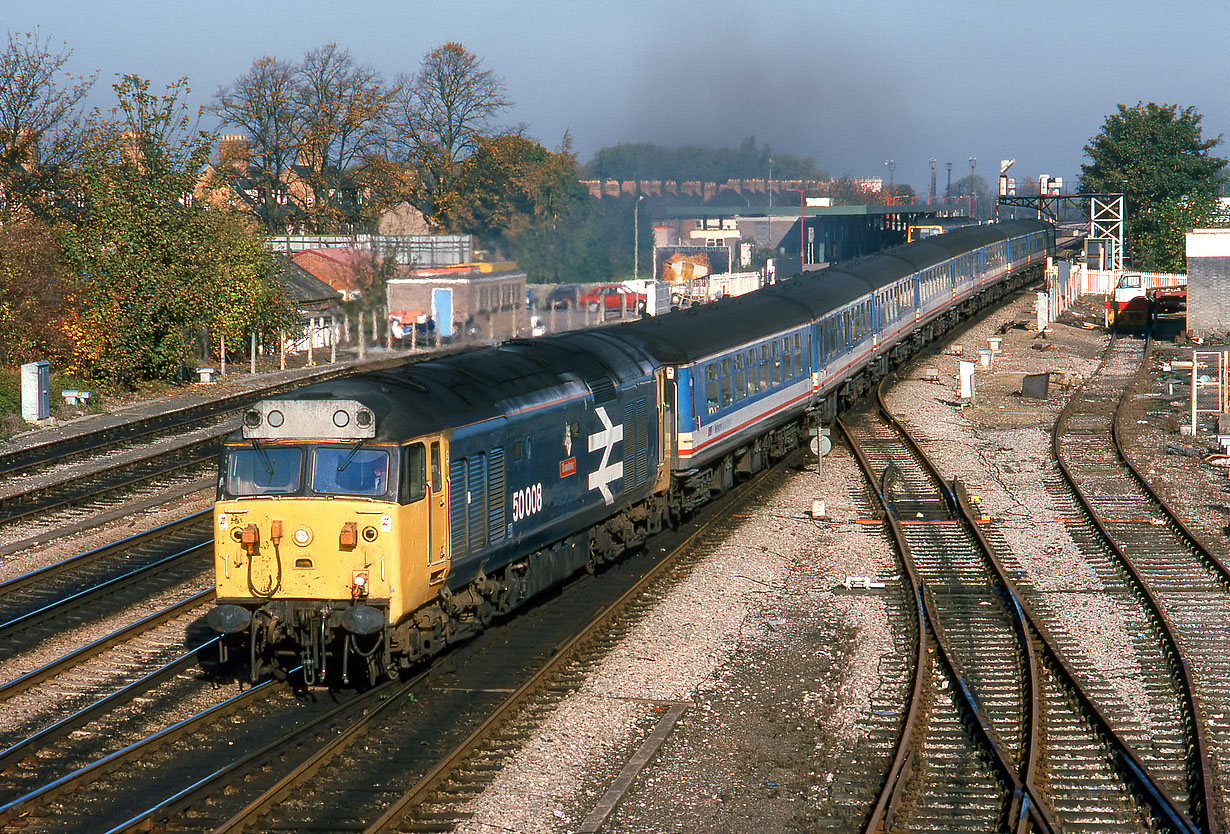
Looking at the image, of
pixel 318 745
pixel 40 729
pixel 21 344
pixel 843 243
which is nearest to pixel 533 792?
pixel 318 745

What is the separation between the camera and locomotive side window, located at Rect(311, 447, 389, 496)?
12.5 m

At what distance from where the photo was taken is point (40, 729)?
13188 mm

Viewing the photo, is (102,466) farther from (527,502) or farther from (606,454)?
(527,502)

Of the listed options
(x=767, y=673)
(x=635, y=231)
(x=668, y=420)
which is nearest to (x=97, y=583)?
(x=668, y=420)

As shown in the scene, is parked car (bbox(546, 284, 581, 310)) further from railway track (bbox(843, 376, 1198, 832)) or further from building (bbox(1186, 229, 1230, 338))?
building (bbox(1186, 229, 1230, 338))

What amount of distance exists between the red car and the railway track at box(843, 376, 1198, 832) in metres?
21.6

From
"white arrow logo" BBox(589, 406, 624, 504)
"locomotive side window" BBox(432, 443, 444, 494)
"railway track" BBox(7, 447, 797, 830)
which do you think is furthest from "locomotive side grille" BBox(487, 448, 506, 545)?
"white arrow logo" BBox(589, 406, 624, 504)

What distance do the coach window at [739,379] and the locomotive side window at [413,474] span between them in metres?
10.8

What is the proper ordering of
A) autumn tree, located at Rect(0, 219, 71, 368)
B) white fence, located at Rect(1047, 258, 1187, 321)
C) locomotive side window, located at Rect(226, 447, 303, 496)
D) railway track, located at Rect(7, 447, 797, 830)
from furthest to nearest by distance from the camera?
1. white fence, located at Rect(1047, 258, 1187, 321)
2. autumn tree, located at Rect(0, 219, 71, 368)
3. locomotive side window, located at Rect(226, 447, 303, 496)
4. railway track, located at Rect(7, 447, 797, 830)

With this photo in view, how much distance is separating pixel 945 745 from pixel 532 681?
4278 mm

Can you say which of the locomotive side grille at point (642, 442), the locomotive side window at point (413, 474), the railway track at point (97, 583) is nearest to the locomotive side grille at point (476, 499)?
the locomotive side window at point (413, 474)

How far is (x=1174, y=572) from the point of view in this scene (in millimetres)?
19547

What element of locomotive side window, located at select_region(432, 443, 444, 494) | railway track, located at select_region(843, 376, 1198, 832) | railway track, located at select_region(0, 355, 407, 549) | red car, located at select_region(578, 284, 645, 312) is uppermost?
red car, located at select_region(578, 284, 645, 312)

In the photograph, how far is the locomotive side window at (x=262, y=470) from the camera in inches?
500
